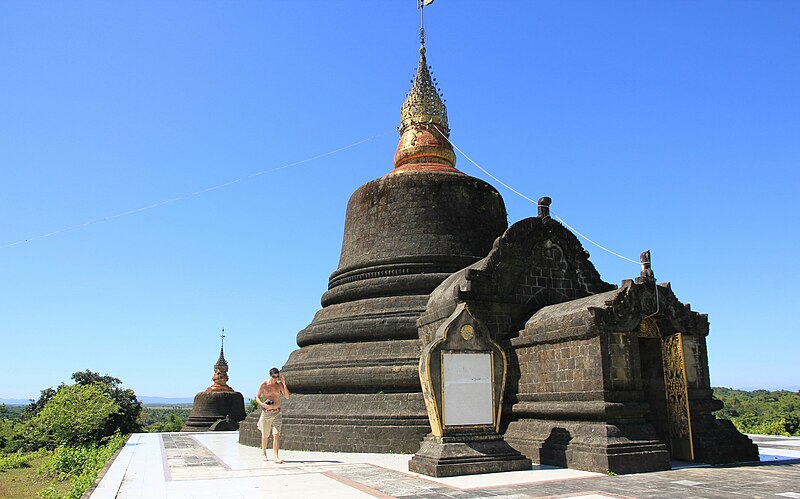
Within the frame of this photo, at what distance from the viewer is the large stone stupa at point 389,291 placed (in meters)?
14.2

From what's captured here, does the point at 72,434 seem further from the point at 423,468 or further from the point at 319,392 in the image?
the point at 423,468

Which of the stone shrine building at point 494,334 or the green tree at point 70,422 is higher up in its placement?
the stone shrine building at point 494,334

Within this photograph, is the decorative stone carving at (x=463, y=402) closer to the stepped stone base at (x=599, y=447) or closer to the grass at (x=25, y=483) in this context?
the stepped stone base at (x=599, y=447)

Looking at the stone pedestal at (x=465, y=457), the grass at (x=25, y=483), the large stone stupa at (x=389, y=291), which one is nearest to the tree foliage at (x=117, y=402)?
the grass at (x=25, y=483)

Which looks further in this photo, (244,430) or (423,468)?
(244,430)

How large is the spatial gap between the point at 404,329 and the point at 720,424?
266 inches

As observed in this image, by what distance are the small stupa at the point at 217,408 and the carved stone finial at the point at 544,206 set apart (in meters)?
21.1

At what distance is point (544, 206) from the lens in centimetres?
1459

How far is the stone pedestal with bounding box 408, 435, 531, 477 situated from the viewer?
10.2 metres

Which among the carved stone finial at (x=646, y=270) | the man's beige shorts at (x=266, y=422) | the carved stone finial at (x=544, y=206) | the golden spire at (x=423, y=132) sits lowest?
the man's beige shorts at (x=266, y=422)

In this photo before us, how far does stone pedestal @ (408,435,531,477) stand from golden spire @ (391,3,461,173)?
9.46m

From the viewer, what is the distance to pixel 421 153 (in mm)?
19109

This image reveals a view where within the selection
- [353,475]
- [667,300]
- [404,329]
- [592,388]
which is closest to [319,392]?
[404,329]

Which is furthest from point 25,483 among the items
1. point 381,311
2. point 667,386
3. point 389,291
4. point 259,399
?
point 667,386
